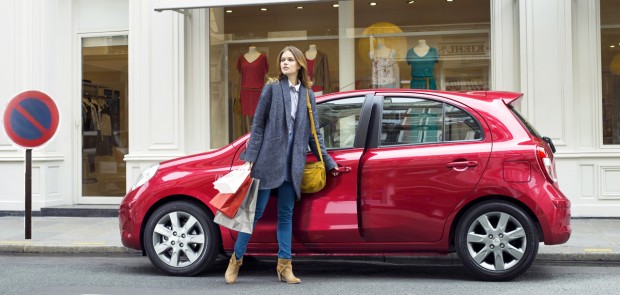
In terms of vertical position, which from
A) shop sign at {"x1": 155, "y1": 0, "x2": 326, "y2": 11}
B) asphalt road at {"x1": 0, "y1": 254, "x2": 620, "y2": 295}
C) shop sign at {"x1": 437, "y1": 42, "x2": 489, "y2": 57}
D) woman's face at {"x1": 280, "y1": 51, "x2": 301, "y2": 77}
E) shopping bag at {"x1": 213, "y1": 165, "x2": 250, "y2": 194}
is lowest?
asphalt road at {"x1": 0, "y1": 254, "x2": 620, "y2": 295}

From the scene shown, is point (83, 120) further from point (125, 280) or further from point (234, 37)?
point (125, 280)

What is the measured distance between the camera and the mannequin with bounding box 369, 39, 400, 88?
35.0 ft

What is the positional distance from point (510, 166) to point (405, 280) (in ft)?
4.24

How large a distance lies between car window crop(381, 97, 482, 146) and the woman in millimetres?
597

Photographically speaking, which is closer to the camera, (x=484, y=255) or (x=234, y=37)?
(x=484, y=255)

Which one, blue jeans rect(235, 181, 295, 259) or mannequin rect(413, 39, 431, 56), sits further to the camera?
mannequin rect(413, 39, 431, 56)

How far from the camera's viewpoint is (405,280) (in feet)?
20.2

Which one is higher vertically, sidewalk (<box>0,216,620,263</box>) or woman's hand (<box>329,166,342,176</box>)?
woman's hand (<box>329,166,342,176</box>)

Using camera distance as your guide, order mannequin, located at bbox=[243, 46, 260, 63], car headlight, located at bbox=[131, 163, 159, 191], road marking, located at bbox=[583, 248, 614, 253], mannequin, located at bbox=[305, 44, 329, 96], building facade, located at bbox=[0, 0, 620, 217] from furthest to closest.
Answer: mannequin, located at bbox=[243, 46, 260, 63] < mannequin, located at bbox=[305, 44, 329, 96] < building facade, located at bbox=[0, 0, 620, 217] < road marking, located at bbox=[583, 248, 614, 253] < car headlight, located at bbox=[131, 163, 159, 191]

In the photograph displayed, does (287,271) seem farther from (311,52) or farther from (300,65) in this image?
(311,52)

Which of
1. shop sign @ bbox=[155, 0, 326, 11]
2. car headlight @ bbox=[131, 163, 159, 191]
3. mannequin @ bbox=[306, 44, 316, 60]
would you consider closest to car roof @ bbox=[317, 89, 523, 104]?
car headlight @ bbox=[131, 163, 159, 191]

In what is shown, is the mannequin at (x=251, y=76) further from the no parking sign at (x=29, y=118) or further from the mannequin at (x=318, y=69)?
the no parking sign at (x=29, y=118)

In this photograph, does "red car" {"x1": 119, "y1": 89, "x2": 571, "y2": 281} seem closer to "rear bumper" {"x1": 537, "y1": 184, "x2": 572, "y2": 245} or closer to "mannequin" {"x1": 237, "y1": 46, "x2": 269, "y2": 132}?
"rear bumper" {"x1": 537, "y1": 184, "x2": 572, "y2": 245}

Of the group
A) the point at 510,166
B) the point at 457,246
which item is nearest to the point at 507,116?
the point at 510,166
